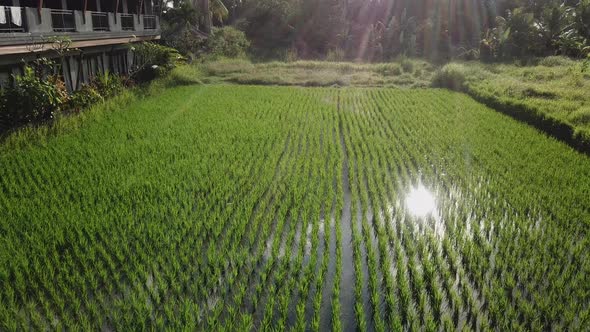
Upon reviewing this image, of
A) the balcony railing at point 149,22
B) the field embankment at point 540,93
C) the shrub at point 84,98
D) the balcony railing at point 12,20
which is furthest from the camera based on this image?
the balcony railing at point 149,22

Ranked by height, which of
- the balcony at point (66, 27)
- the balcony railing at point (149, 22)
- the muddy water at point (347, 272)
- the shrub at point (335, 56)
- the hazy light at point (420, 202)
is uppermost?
the balcony railing at point (149, 22)

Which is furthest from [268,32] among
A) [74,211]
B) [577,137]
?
[74,211]

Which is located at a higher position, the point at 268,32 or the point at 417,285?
the point at 268,32

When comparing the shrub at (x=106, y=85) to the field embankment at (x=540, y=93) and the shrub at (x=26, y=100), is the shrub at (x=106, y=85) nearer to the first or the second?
the shrub at (x=26, y=100)

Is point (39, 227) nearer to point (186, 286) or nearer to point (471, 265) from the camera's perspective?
point (186, 286)

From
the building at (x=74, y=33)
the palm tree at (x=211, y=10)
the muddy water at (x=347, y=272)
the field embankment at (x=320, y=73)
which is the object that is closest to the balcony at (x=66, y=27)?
the building at (x=74, y=33)

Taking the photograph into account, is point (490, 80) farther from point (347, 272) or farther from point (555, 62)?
point (347, 272)
